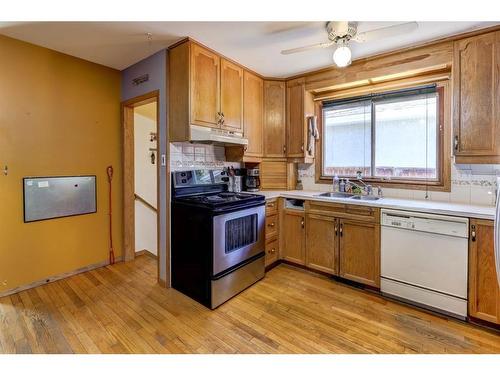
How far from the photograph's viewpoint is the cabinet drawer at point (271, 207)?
2.94 m

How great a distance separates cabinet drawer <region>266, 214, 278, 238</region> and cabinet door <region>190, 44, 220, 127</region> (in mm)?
1216

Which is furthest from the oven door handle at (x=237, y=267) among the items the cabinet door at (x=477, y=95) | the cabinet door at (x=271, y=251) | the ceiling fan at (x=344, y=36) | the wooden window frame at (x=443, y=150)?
the cabinet door at (x=477, y=95)

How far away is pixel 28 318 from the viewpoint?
6.73ft

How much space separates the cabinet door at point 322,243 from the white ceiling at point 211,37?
68.8 inches

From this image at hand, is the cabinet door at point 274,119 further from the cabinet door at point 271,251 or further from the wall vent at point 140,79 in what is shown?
the wall vent at point 140,79

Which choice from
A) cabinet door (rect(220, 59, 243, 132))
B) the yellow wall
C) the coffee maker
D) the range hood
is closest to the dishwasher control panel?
the coffee maker

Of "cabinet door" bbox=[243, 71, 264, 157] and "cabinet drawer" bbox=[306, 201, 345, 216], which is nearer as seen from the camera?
"cabinet drawer" bbox=[306, 201, 345, 216]

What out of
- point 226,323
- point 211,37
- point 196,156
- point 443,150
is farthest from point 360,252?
point 211,37

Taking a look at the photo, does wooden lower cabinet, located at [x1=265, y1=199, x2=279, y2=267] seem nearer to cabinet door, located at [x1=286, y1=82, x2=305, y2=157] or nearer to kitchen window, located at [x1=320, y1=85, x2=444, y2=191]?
cabinet door, located at [x1=286, y1=82, x2=305, y2=157]

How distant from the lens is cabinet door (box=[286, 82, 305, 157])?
128 inches
